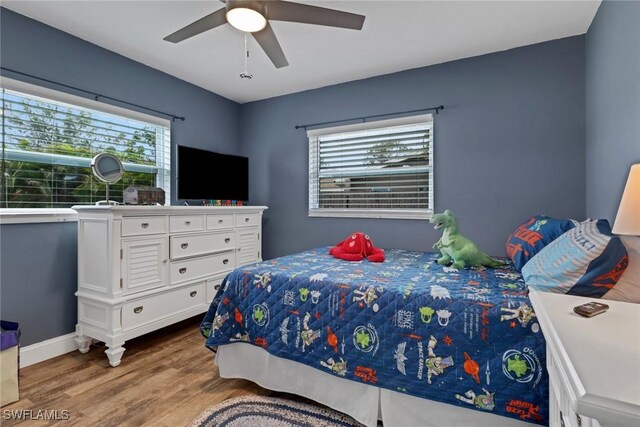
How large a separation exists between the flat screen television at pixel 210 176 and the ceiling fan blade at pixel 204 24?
4.05 ft

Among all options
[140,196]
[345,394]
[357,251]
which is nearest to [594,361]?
[345,394]

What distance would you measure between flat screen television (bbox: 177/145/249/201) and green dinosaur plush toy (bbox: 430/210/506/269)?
2.23 m

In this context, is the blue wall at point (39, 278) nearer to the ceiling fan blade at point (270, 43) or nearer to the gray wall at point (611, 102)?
the ceiling fan blade at point (270, 43)

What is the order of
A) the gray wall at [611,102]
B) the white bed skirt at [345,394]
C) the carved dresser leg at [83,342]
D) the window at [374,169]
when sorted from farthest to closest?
the window at [374,169]
the carved dresser leg at [83,342]
the gray wall at [611,102]
the white bed skirt at [345,394]

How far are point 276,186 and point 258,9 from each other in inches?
97.0

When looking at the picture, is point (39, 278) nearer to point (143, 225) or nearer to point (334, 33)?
point (143, 225)

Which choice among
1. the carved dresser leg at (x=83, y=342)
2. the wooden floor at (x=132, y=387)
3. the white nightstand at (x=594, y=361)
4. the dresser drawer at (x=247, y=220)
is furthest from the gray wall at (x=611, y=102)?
the carved dresser leg at (x=83, y=342)

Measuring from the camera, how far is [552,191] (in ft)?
8.79

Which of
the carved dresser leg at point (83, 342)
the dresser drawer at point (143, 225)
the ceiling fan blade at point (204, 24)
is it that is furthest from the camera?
the carved dresser leg at point (83, 342)

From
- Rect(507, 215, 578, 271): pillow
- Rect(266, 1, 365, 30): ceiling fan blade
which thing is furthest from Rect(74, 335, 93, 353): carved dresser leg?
Rect(507, 215, 578, 271): pillow

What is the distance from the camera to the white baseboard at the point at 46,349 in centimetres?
230

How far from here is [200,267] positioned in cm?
302

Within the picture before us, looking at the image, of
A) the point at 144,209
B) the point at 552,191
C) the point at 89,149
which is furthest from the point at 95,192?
the point at 552,191

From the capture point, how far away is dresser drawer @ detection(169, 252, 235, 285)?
2.79 m
